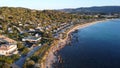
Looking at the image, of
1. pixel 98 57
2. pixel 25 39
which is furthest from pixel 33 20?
pixel 98 57

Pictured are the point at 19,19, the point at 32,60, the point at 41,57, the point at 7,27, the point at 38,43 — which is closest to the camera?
the point at 32,60

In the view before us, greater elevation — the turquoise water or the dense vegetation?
the dense vegetation

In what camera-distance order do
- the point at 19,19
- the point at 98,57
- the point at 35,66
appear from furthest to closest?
1. the point at 19,19
2. the point at 98,57
3. the point at 35,66

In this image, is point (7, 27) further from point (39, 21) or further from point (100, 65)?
point (100, 65)

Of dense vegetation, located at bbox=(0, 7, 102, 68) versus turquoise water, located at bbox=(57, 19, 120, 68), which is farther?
turquoise water, located at bbox=(57, 19, 120, 68)

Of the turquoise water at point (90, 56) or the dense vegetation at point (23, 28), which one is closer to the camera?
the dense vegetation at point (23, 28)

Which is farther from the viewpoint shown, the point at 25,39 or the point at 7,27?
the point at 7,27

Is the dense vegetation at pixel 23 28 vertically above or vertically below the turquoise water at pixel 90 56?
above

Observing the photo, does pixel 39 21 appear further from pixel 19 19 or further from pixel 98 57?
pixel 98 57

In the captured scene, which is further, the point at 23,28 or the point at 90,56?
the point at 23,28

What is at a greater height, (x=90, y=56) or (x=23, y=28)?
(x=23, y=28)
